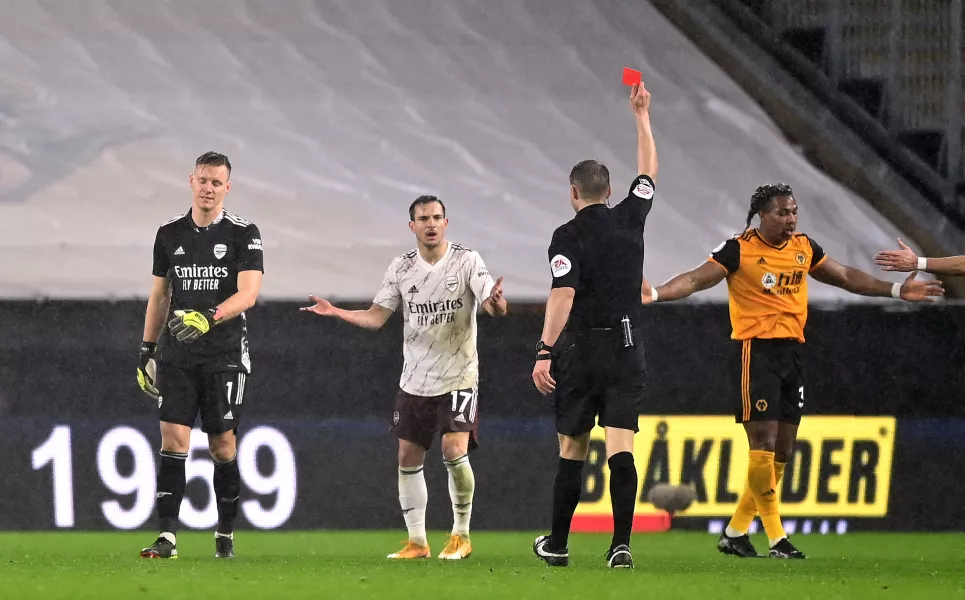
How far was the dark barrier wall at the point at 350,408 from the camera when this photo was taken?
10195 mm

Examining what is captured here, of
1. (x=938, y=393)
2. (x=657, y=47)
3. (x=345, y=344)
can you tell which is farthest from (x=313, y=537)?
(x=657, y=47)

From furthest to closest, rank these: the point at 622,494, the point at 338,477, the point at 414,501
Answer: the point at 338,477
the point at 414,501
the point at 622,494

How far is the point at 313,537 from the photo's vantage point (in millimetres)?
9844

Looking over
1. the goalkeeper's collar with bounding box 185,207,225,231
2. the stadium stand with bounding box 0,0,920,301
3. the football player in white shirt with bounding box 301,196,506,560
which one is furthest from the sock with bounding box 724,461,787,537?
the stadium stand with bounding box 0,0,920,301

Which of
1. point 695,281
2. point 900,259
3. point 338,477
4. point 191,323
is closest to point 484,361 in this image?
point 338,477

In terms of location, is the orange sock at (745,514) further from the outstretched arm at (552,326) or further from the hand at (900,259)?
the outstretched arm at (552,326)

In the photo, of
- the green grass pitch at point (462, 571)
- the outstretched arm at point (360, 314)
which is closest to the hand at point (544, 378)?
the green grass pitch at point (462, 571)

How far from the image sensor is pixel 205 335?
779 cm

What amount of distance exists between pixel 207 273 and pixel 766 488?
3.28 metres

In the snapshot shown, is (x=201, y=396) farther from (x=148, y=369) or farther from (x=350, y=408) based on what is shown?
(x=350, y=408)

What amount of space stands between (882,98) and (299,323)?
655 cm

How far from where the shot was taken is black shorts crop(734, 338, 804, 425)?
8133 mm

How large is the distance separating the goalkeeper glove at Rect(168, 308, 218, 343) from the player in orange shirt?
2385mm

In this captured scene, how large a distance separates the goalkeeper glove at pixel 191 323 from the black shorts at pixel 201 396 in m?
0.30
